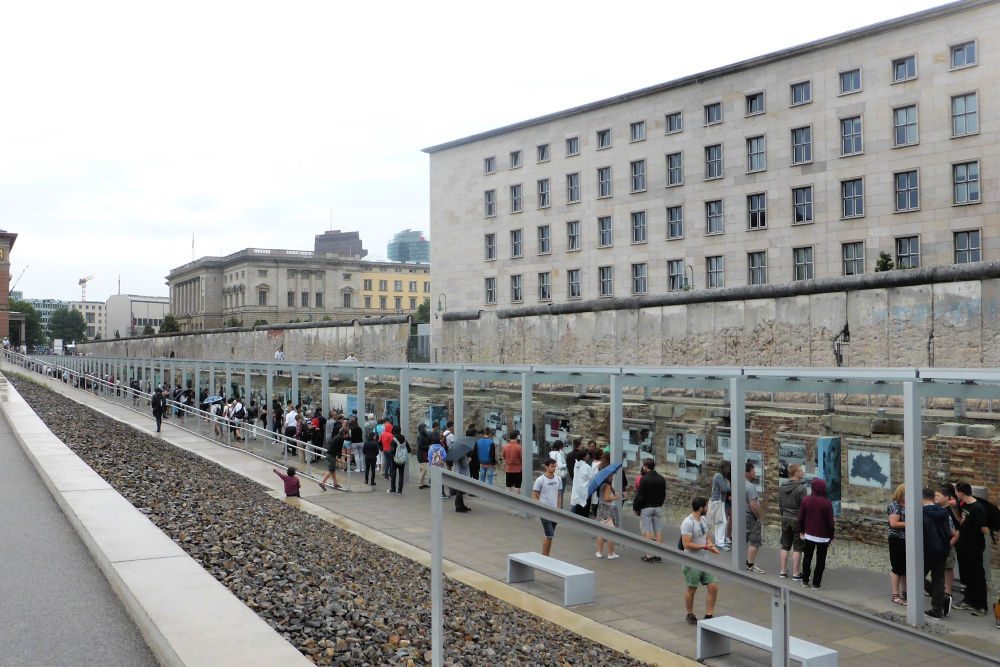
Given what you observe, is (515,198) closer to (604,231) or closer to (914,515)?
(604,231)

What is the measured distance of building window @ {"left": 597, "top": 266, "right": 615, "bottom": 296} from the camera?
1989 inches

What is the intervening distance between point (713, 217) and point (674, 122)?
19.7 feet

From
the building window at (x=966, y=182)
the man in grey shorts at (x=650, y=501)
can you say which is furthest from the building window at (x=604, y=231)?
the man in grey shorts at (x=650, y=501)

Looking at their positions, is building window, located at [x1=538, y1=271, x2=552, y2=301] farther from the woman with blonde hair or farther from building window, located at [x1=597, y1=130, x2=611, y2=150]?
the woman with blonde hair

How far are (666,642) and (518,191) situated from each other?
5115 centimetres

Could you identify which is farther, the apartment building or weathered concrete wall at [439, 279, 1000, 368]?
the apartment building

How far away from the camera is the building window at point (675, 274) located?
155 ft

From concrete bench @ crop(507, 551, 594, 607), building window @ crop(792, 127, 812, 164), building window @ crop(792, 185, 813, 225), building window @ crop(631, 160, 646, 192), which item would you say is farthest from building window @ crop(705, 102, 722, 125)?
concrete bench @ crop(507, 551, 594, 607)

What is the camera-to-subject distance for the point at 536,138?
5412 cm

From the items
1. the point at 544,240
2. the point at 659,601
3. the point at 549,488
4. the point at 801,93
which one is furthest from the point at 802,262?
the point at 659,601

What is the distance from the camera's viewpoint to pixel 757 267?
145ft

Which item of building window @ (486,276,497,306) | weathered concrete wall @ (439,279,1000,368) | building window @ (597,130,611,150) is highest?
building window @ (597,130,611,150)

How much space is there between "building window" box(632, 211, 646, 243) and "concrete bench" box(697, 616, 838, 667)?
147 ft

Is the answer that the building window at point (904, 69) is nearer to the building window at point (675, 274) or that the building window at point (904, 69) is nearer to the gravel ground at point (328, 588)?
the building window at point (675, 274)
